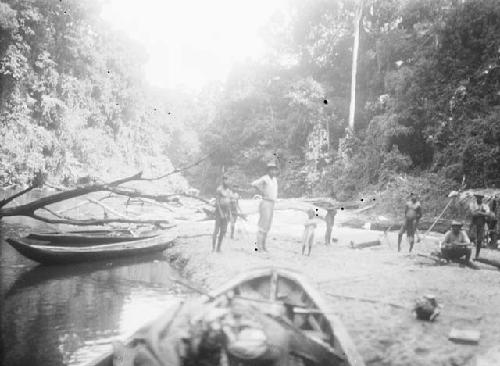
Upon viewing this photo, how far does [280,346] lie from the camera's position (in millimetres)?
3836

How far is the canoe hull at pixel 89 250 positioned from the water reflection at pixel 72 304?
24cm

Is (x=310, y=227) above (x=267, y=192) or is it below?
below

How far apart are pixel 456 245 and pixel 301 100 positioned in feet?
78.3

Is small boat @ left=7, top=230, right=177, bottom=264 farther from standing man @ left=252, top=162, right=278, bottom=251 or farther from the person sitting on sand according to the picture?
the person sitting on sand

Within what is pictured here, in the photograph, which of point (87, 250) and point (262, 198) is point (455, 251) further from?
point (87, 250)

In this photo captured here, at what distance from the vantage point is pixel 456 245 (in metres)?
8.98

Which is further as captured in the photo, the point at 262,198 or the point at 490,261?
the point at 262,198

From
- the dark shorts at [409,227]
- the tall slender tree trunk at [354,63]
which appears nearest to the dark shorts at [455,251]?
the dark shorts at [409,227]

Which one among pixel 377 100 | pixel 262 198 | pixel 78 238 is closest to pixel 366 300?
pixel 262 198

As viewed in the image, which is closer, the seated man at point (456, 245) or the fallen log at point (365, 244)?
the seated man at point (456, 245)

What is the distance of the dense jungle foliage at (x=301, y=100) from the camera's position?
56.2ft

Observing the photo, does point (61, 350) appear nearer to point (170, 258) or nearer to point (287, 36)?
point (170, 258)

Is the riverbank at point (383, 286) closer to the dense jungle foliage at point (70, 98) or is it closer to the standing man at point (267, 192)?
the standing man at point (267, 192)

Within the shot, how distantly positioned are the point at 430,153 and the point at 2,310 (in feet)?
66.6
